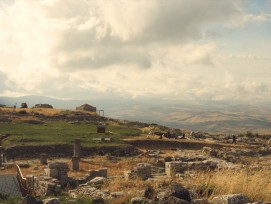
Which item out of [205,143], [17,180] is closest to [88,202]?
[17,180]

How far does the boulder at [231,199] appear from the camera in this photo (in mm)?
12320

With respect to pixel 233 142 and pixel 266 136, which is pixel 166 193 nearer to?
pixel 233 142

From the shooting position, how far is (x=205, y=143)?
51625 millimetres

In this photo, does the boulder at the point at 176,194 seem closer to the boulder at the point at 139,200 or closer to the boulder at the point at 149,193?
the boulder at the point at 139,200

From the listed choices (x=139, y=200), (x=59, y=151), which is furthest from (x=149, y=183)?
(x=59, y=151)

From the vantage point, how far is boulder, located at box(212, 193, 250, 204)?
12.3 m

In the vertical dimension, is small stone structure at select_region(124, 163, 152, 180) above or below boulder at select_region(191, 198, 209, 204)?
below

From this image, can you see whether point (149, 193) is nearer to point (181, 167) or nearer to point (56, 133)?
point (181, 167)

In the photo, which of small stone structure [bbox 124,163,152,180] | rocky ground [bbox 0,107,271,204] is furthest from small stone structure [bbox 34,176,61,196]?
small stone structure [bbox 124,163,152,180]

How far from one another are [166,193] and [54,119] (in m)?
52.4

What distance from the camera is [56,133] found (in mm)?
47344

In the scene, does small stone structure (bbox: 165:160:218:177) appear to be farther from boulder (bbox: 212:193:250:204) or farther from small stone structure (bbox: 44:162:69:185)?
boulder (bbox: 212:193:250:204)

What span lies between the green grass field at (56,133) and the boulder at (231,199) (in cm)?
2994

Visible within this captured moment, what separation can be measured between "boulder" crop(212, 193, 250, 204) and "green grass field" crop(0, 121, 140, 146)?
29935 millimetres
